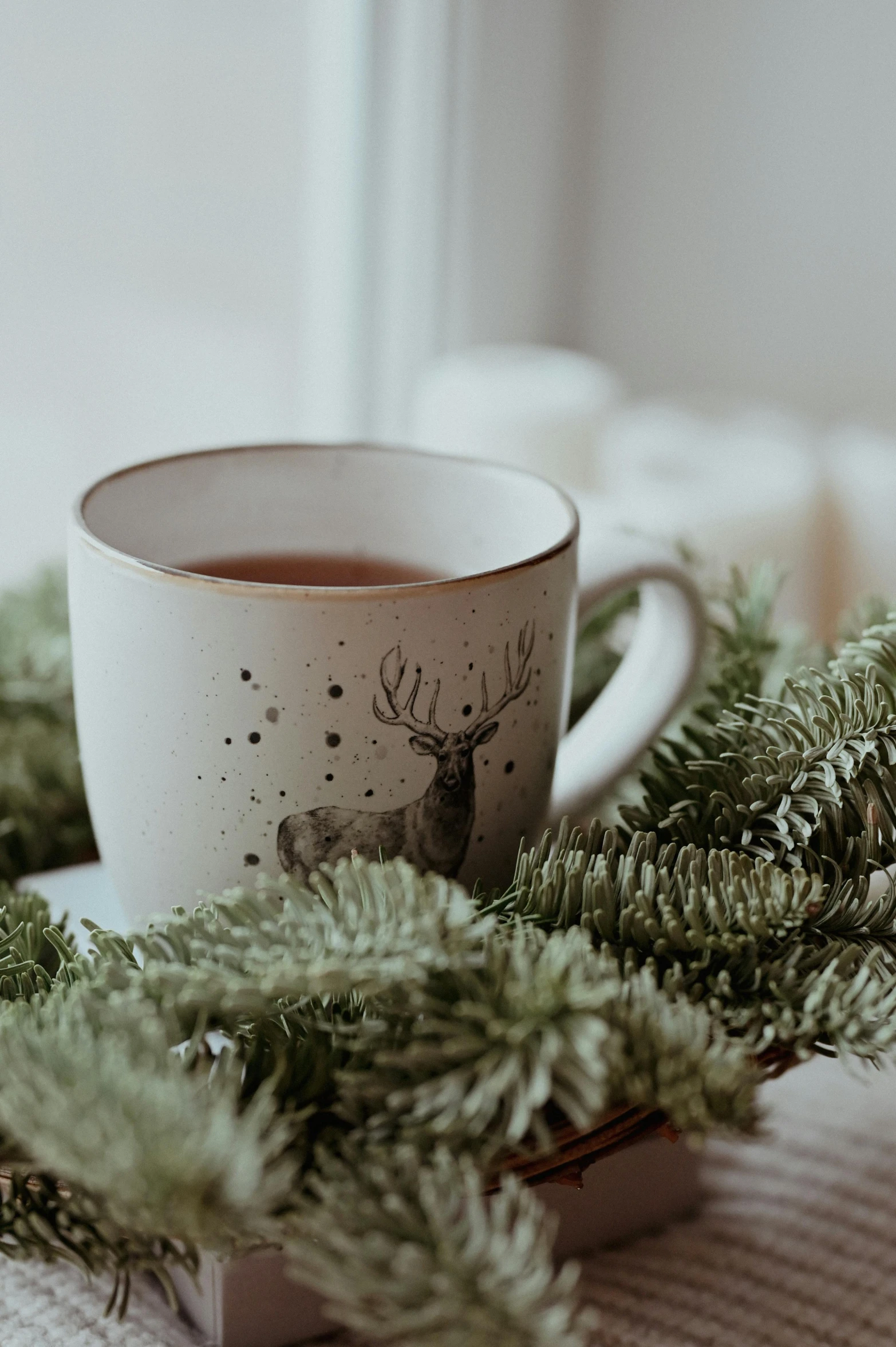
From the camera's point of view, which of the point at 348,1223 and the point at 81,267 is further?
the point at 81,267

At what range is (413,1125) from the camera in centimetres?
23

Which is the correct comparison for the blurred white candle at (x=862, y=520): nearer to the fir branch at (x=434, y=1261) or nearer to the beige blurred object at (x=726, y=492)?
the beige blurred object at (x=726, y=492)

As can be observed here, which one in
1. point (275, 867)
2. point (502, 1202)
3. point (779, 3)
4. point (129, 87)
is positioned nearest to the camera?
point (502, 1202)

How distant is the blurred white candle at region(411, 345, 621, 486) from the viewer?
84cm

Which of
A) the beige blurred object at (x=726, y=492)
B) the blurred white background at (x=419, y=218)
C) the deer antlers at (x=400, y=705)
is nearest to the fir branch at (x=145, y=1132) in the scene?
the deer antlers at (x=400, y=705)

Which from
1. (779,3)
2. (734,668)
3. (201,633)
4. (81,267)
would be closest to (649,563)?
(734,668)

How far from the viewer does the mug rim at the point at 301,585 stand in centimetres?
29

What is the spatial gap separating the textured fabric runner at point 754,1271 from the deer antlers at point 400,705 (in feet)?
0.39

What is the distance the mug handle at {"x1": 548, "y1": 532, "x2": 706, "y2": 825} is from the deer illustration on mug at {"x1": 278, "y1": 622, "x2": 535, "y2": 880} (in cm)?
5

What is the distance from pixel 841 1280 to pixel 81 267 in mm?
762

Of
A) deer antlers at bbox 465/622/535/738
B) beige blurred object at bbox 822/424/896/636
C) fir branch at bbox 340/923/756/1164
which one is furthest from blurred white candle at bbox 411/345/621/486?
fir branch at bbox 340/923/756/1164

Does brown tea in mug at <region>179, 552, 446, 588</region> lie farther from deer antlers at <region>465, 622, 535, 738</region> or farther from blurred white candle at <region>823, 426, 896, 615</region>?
blurred white candle at <region>823, 426, 896, 615</region>

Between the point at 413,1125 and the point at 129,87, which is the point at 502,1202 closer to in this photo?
the point at 413,1125

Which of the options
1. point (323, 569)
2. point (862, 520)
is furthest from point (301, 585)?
point (862, 520)
